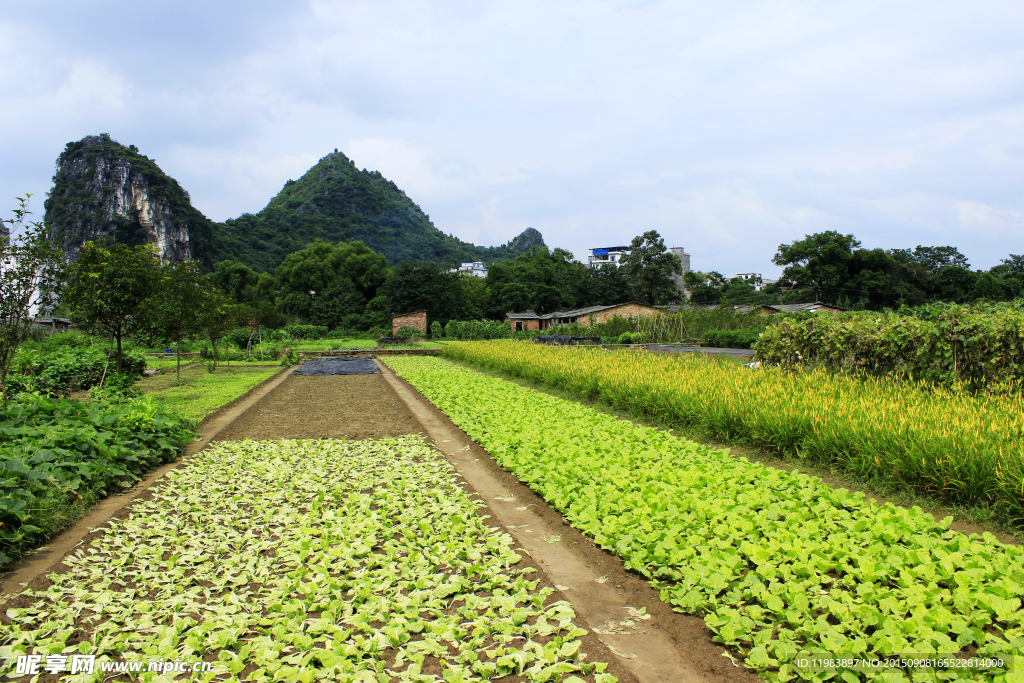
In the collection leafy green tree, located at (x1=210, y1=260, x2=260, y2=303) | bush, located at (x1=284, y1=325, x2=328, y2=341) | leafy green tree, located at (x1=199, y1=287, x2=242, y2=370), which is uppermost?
leafy green tree, located at (x1=210, y1=260, x2=260, y2=303)

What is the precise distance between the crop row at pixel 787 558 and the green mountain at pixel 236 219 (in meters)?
56.2

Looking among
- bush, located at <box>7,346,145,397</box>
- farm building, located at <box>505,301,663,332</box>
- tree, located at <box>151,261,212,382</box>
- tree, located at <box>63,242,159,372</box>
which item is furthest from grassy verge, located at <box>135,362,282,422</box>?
farm building, located at <box>505,301,663,332</box>

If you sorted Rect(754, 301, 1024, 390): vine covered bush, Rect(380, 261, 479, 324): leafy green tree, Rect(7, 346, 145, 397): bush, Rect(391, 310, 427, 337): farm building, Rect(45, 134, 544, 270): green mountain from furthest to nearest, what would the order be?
Rect(45, 134, 544, 270): green mountain → Rect(380, 261, 479, 324): leafy green tree → Rect(391, 310, 427, 337): farm building → Rect(7, 346, 145, 397): bush → Rect(754, 301, 1024, 390): vine covered bush

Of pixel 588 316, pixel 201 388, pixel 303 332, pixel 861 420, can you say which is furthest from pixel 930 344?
Result: pixel 303 332

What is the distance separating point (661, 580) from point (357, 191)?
93802 mm

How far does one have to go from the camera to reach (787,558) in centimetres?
335

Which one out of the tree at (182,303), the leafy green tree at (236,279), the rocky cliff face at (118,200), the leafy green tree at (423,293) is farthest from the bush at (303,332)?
the rocky cliff face at (118,200)

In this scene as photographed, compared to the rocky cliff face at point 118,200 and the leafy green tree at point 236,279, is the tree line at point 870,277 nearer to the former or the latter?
the leafy green tree at point 236,279

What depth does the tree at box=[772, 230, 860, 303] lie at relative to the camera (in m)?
49.1

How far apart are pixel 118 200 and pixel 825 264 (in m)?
75.9

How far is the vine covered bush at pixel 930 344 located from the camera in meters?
6.94

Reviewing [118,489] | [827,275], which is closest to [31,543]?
[118,489]

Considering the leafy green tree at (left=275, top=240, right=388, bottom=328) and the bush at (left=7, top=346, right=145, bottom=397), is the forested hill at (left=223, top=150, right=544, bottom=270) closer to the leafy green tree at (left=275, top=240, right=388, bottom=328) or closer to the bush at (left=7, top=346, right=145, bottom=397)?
the leafy green tree at (left=275, top=240, right=388, bottom=328)

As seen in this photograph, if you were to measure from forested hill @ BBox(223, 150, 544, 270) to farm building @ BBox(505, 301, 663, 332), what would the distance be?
34.1 meters
